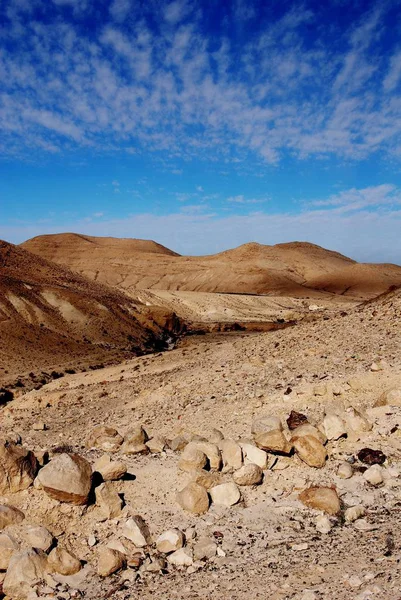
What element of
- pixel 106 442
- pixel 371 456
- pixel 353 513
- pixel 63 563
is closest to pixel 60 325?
pixel 106 442

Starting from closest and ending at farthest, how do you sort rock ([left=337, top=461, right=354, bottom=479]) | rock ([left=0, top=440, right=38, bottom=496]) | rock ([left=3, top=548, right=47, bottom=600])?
rock ([left=3, top=548, right=47, bottom=600])
rock ([left=0, top=440, right=38, bottom=496])
rock ([left=337, top=461, right=354, bottom=479])

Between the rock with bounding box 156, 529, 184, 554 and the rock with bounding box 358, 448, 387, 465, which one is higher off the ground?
the rock with bounding box 358, 448, 387, 465

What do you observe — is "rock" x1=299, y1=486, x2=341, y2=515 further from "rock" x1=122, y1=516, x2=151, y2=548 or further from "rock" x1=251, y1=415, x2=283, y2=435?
"rock" x1=122, y1=516, x2=151, y2=548

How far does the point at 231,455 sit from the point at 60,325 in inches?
870

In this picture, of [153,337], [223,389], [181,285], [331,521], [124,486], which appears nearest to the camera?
[331,521]

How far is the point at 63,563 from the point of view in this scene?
12.3 ft

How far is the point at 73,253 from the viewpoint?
85562 millimetres

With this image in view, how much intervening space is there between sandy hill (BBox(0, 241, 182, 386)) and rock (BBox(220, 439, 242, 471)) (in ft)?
48.5

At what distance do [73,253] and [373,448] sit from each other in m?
84.4

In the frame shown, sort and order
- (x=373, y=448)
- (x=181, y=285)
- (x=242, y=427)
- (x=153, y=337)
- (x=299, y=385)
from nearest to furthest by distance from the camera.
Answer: (x=373, y=448) < (x=242, y=427) < (x=299, y=385) < (x=153, y=337) < (x=181, y=285)

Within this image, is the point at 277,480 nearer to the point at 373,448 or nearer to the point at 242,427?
the point at 373,448

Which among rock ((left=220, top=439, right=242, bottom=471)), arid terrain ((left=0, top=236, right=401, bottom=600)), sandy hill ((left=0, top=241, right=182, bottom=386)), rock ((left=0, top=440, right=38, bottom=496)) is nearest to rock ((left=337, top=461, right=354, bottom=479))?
arid terrain ((left=0, top=236, right=401, bottom=600))

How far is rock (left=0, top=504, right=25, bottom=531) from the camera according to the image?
415cm

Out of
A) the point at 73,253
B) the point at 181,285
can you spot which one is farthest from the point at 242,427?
the point at 73,253
